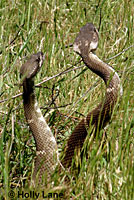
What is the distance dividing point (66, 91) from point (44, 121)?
2.66 ft

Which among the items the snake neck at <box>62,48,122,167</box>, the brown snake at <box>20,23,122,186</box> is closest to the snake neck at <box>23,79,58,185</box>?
the brown snake at <box>20,23,122,186</box>

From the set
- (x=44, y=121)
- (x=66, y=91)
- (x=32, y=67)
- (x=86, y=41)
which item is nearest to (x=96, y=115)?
(x=44, y=121)

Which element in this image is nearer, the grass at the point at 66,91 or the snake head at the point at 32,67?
the grass at the point at 66,91

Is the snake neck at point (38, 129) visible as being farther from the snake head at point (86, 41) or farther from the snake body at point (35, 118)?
the snake head at point (86, 41)

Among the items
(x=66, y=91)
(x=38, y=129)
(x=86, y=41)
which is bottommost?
(x=38, y=129)

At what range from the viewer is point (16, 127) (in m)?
2.87

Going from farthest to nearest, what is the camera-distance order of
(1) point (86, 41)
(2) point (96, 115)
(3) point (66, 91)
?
(3) point (66, 91) → (1) point (86, 41) → (2) point (96, 115)

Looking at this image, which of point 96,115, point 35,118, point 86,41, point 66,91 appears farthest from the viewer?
point 66,91

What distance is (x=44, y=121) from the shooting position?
3000 millimetres

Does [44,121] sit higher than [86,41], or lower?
lower

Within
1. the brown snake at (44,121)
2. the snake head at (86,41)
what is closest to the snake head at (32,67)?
the brown snake at (44,121)

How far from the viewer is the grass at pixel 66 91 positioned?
2314 mm

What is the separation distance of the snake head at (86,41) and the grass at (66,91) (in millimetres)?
307

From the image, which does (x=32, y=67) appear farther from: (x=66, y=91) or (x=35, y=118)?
(x=66, y=91)
